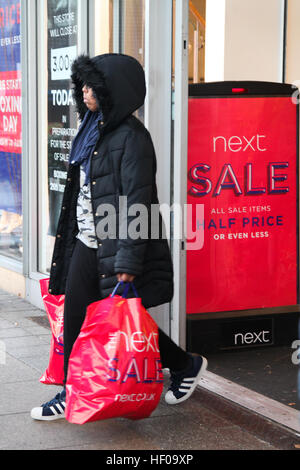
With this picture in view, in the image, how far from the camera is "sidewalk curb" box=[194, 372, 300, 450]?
454 cm

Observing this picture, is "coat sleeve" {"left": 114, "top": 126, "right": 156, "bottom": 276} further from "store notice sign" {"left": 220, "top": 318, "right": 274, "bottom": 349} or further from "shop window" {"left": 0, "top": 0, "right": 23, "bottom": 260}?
"shop window" {"left": 0, "top": 0, "right": 23, "bottom": 260}

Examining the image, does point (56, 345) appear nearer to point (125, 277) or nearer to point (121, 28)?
point (125, 277)

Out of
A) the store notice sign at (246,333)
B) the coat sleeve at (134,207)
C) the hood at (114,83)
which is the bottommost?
the store notice sign at (246,333)

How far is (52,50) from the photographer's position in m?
7.58

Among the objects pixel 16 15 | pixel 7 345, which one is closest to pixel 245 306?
pixel 7 345

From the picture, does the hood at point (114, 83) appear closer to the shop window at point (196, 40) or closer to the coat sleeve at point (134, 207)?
the coat sleeve at point (134, 207)

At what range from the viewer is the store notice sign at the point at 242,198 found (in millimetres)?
5965

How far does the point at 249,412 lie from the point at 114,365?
108 centimetres

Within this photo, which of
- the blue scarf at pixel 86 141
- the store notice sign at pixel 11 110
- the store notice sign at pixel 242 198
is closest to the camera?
the blue scarf at pixel 86 141

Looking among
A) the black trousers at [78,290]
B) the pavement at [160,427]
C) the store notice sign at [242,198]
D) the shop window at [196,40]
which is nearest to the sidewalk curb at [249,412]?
the pavement at [160,427]

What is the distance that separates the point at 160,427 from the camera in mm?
A: 4684

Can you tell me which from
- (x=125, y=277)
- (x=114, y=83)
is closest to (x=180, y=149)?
(x=114, y=83)
